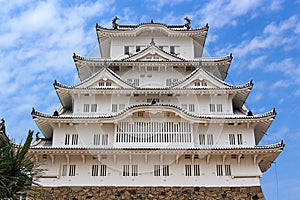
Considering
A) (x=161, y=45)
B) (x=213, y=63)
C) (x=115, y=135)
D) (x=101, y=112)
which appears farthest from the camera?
(x=161, y=45)

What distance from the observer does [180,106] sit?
81.3 feet

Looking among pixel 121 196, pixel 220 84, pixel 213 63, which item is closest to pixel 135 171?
pixel 121 196

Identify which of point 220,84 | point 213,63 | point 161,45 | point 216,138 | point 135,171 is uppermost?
point 161,45

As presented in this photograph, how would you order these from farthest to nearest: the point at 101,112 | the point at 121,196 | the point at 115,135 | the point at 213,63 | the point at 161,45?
the point at 161,45
the point at 213,63
the point at 101,112
the point at 115,135
the point at 121,196

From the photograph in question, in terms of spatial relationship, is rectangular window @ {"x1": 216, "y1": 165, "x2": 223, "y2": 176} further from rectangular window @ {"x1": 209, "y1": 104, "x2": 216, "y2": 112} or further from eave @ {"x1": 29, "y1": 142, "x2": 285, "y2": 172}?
rectangular window @ {"x1": 209, "y1": 104, "x2": 216, "y2": 112}

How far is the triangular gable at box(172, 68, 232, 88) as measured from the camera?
2505cm

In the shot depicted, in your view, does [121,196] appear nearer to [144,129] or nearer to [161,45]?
[144,129]

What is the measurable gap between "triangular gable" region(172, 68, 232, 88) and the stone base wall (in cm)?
724

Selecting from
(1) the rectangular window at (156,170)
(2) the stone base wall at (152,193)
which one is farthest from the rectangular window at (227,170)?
(1) the rectangular window at (156,170)

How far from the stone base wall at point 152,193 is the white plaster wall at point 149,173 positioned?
0.27m

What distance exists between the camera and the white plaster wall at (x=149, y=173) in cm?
2135

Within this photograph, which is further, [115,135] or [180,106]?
[180,106]

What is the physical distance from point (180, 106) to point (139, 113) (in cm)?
325

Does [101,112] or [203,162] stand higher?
[101,112]
